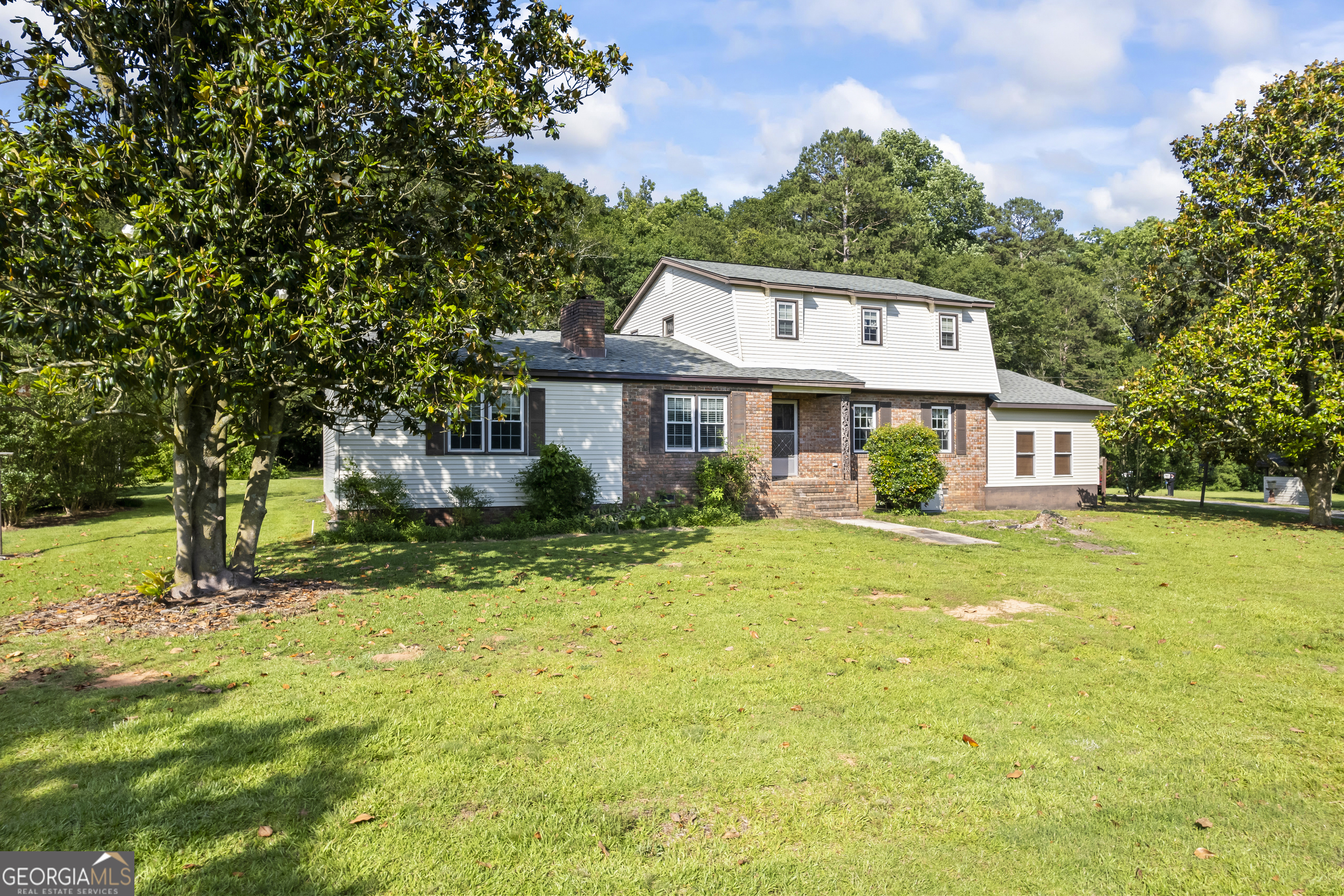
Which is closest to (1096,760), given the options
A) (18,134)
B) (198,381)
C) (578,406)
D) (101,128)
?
(198,381)

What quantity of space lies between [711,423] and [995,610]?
10434mm

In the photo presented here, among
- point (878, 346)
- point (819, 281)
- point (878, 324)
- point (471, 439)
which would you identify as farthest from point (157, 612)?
point (878, 324)

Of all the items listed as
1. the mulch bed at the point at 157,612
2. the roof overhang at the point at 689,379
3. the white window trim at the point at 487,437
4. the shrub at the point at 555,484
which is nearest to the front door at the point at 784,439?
the roof overhang at the point at 689,379

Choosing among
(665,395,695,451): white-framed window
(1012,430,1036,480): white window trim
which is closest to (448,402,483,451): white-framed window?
(665,395,695,451): white-framed window

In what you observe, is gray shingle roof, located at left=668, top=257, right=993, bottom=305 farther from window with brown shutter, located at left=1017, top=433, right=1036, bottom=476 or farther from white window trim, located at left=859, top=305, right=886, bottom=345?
window with brown shutter, located at left=1017, top=433, right=1036, bottom=476

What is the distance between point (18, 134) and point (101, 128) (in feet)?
3.80

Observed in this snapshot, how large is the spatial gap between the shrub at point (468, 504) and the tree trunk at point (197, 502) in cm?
620

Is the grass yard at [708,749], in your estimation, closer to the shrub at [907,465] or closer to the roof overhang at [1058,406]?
the shrub at [907,465]

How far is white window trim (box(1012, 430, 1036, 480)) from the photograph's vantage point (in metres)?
22.5

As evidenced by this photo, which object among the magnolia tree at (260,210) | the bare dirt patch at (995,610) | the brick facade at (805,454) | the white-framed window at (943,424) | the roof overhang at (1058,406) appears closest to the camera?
the magnolia tree at (260,210)

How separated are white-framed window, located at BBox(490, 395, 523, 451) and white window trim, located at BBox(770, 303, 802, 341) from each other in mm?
7169

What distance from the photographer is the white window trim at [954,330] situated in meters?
21.7

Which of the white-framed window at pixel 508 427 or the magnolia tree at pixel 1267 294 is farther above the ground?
the magnolia tree at pixel 1267 294

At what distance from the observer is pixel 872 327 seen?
68.7ft
